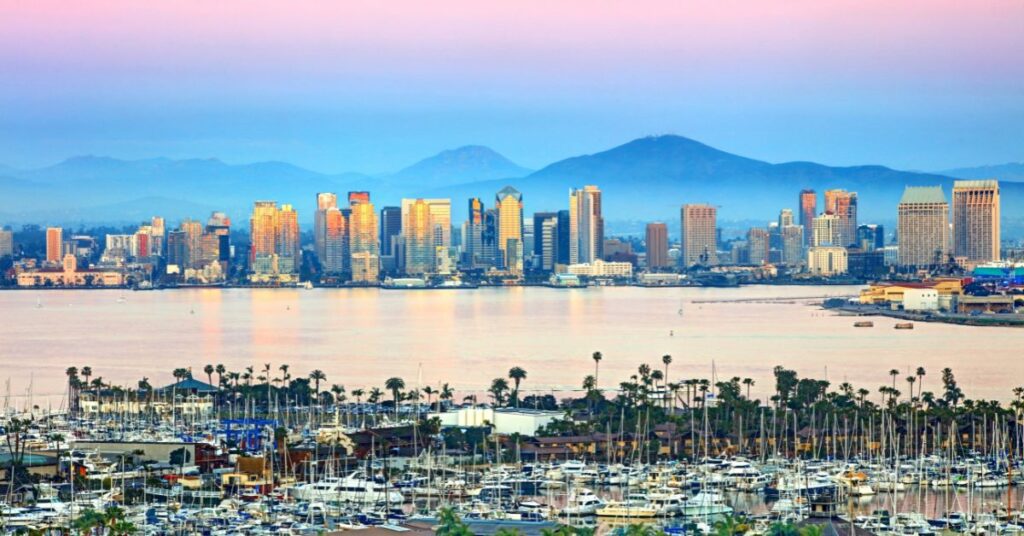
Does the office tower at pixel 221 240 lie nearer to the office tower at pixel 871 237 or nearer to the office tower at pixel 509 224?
the office tower at pixel 509 224

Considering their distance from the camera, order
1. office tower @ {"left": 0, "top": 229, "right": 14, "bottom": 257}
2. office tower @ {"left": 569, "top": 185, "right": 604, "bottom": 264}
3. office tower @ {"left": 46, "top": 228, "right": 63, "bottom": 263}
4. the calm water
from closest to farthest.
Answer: the calm water < office tower @ {"left": 0, "top": 229, "right": 14, "bottom": 257} < office tower @ {"left": 569, "top": 185, "right": 604, "bottom": 264} < office tower @ {"left": 46, "top": 228, "right": 63, "bottom": 263}

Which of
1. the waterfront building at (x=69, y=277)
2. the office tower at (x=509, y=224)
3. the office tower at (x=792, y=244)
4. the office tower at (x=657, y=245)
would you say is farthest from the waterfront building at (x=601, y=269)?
the waterfront building at (x=69, y=277)

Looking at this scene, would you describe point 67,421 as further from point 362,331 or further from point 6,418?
point 362,331

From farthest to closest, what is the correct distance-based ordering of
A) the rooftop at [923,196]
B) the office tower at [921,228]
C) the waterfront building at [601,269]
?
1. the waterfront building at [601,269]
2. the rooftop at [923,196]
3. the office tower at [921,228]

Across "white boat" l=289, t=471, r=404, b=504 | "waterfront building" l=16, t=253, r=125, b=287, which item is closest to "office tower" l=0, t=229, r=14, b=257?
"waterfront building" l=16, t=253, r=125, b=287

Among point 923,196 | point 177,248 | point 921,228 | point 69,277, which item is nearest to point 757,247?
point 923,196

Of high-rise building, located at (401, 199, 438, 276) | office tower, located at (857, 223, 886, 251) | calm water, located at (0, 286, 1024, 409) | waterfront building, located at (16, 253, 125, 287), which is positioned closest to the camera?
calm water, located at (0, 286, 1024, 409)

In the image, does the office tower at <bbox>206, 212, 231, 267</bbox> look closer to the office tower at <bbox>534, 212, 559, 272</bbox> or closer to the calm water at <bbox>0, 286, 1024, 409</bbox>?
the office tower at <bbox>534, 212, 559, 272</bbox>
